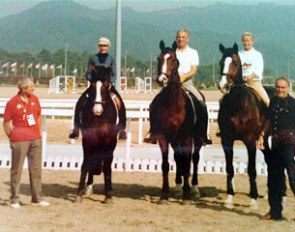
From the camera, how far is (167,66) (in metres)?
7.84

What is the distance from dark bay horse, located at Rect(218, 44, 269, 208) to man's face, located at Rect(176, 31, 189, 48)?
0.73 meters

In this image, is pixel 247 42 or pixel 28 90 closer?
pixel 28 90

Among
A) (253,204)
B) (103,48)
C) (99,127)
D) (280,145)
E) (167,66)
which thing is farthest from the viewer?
(103,48)

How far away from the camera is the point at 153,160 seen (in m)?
11.5

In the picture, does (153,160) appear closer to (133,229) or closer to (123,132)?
(123,132)

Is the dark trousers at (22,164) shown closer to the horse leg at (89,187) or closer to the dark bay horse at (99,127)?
the dark bay horse at (99,127)

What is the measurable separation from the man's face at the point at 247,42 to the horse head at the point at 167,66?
1225 millimetres

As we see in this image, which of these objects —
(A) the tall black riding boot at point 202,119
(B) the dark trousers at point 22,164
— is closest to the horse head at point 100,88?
(B) the dark trousers at point 22,164

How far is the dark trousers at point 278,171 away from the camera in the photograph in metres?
7.04

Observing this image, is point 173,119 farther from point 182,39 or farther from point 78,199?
point 78,199

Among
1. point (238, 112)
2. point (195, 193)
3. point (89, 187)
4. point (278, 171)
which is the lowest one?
point (195, 193)

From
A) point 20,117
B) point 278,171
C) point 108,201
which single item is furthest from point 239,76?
point 20,117

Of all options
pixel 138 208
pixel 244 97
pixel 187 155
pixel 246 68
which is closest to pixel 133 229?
pixel 138 208

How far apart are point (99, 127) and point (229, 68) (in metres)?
2.35
